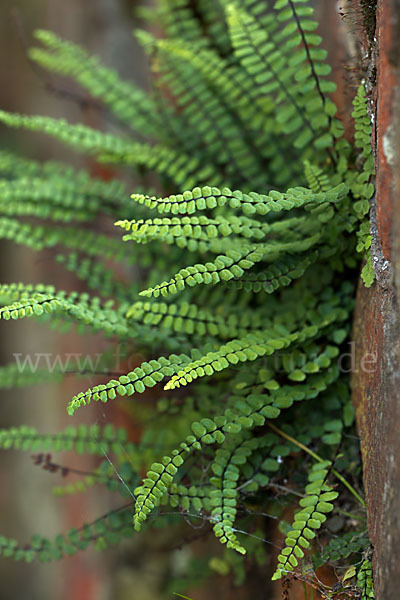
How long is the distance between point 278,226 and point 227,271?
251 mm

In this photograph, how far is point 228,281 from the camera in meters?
1.40

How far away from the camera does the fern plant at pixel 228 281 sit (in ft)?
4.36

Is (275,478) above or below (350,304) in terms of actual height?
below

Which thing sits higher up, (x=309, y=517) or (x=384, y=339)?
(x=384, y=339)

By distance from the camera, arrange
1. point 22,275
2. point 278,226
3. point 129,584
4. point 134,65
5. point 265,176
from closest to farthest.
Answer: point 278,226 < point 265,176 < point 129,584 < point 134,65 < point 22,275

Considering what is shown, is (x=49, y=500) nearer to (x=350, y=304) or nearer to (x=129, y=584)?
(x=129, y=584)

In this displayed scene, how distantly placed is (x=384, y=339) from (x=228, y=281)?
396 mm

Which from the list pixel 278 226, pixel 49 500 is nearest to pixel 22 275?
pixel 49 500

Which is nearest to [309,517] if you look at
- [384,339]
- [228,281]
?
[384,339]

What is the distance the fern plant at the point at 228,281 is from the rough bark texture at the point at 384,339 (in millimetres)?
98

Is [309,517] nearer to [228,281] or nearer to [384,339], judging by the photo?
[384,339]

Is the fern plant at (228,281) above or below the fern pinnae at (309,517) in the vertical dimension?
above

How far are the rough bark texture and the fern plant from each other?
0.10 metres

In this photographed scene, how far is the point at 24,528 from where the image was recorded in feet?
10.7
